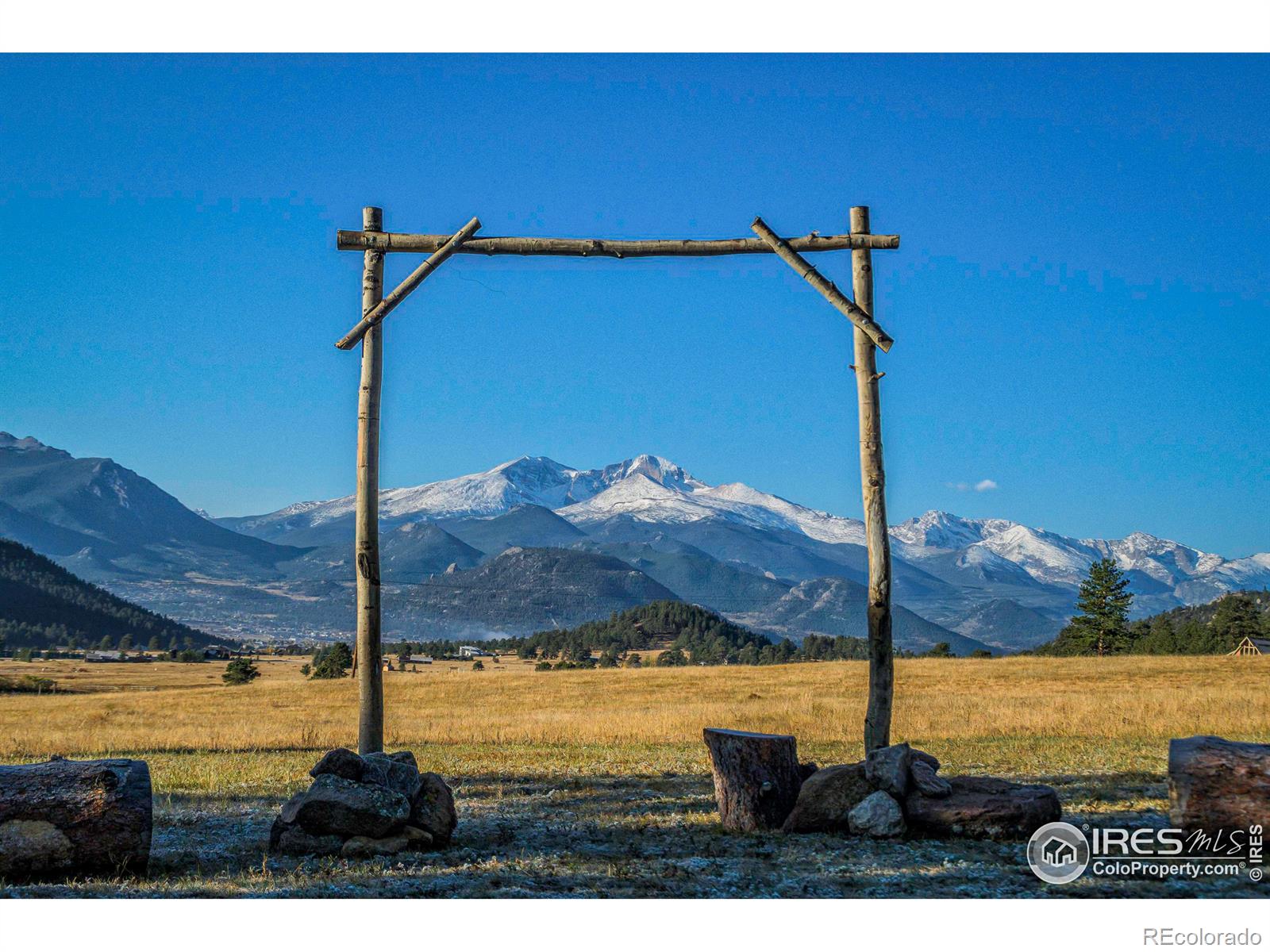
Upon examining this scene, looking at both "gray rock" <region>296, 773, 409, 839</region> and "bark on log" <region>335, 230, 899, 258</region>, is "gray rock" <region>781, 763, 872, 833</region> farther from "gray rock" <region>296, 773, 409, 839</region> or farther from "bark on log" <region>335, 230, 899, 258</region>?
"bark on log" <region>335, 230, 899, 258</region>

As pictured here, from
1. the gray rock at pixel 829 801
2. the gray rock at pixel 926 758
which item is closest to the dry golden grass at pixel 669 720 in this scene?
the gray rock at pixel 926 758

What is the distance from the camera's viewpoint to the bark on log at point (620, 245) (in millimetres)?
13617

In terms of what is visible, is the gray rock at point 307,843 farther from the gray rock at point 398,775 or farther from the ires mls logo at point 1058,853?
the ires mls logo at point 1058,853

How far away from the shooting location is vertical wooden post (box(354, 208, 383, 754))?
13.1 meters

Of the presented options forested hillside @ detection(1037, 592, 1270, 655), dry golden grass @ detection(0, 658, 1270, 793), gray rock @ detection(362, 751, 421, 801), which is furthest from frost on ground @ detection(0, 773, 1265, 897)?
forested hillside @ detection(1037, 592, 1270, 655)

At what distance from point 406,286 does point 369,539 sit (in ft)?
10.3

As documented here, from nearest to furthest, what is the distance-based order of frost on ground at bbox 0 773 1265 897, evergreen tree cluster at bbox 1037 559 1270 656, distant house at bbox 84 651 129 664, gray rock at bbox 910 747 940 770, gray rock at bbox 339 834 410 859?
frost on ground at bbox 0 773 1265 897
gray rock at bbox 339 834 410 859
gray rock at bbox 910 747 940 770
evergreen tree cluster at bbox 1037 559 1270 656
distant house at bbox 84 651 129 664

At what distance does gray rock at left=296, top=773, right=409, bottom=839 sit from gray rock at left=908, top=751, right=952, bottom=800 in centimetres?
487

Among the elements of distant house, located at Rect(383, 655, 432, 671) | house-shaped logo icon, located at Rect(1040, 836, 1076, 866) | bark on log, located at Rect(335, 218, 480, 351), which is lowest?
distant house, located at Rect(383, 655, 432, 671)

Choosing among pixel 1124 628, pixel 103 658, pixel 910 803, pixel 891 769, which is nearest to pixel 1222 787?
pixel 910 803

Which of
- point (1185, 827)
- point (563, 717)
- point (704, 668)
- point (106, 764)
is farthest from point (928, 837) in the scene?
point (704, 668)

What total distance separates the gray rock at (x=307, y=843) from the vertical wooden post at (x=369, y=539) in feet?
10.7

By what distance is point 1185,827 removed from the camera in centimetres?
912

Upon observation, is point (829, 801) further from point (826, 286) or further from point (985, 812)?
point (826, 286)
